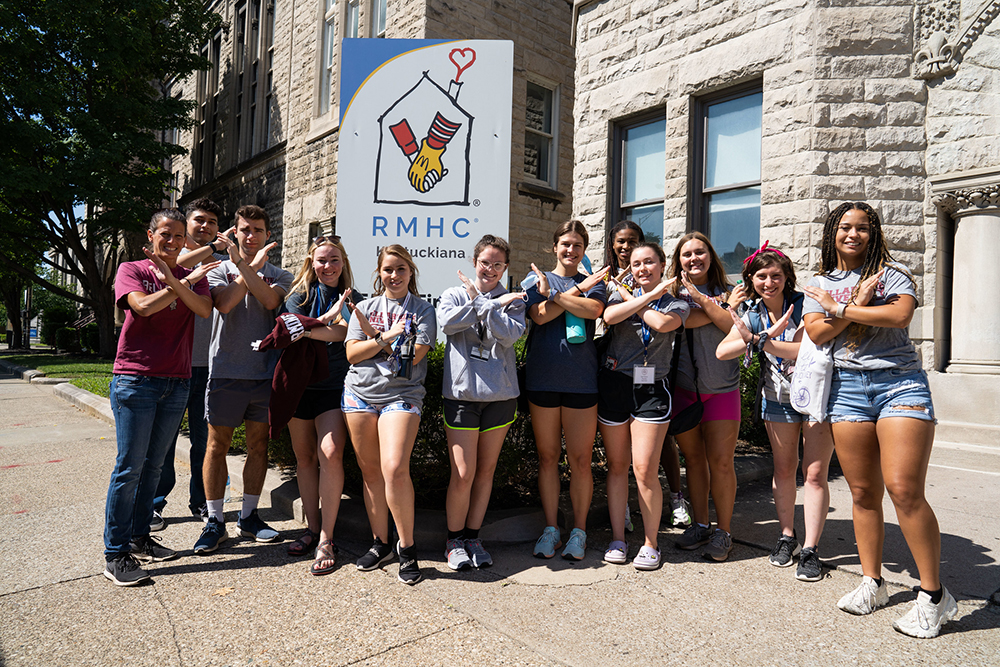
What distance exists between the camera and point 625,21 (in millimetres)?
8484

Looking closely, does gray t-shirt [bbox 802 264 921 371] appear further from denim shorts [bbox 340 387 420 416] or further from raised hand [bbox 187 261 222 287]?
raised hand [bbox 187 261 222 287]

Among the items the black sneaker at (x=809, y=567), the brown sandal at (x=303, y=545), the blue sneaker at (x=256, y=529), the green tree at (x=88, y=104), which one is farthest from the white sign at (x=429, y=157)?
the green tree at (x=88, y=104)

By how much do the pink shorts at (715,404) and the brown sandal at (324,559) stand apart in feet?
7.27

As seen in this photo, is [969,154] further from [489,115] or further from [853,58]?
[489,115]

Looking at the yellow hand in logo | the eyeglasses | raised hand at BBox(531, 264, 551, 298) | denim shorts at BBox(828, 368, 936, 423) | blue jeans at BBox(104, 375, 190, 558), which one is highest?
the yellow hand in logo

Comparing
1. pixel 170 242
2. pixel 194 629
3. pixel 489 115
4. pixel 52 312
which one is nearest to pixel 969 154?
pixel 489 115

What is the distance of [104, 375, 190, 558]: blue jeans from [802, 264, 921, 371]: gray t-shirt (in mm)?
3611

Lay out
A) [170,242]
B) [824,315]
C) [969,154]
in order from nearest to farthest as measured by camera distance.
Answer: [824,315] < [170,242] < [969,154]

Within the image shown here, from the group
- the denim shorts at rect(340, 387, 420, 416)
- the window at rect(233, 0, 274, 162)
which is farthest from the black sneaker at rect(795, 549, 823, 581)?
the window at rect(233, 0, 274, 162)

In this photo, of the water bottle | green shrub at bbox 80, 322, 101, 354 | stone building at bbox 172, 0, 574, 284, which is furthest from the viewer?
green shrub at bbox 80, 322, 101, 354

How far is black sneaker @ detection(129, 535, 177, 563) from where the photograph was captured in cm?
354

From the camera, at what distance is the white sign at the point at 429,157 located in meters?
5.16

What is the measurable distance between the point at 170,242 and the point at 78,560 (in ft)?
6.43

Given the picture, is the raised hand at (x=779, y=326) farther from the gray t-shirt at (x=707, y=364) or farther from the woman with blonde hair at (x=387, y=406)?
the woman with blonde hair at (x=387, y=406)
